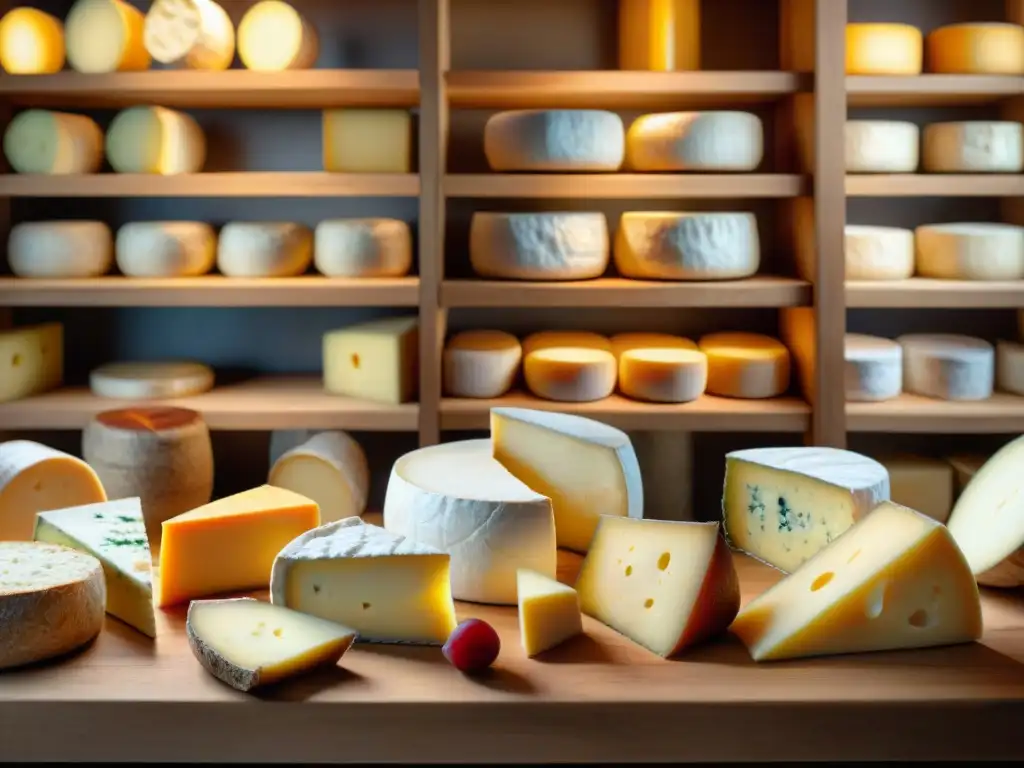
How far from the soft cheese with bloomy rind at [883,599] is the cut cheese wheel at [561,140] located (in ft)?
3.49

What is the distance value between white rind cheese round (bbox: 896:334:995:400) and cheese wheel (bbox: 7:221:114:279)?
177cm

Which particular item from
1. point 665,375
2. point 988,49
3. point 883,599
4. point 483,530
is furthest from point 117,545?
point 988,49

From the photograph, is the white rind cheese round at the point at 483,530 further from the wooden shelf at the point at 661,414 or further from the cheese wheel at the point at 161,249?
the cheese wheel at the point at 161,249

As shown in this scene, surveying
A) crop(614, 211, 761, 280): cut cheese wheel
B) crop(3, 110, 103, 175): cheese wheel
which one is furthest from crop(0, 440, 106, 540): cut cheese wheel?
crop(614, 211, 761, 280): cut cheese wheel

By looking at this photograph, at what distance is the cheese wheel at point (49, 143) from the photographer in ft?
7.13

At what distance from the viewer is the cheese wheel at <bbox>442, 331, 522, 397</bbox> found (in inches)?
87.0

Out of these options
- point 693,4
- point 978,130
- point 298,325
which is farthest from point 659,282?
point 298,325

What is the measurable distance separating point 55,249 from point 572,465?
1271 millimetres

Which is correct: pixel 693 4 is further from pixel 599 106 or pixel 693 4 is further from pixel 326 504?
pixel 326 504

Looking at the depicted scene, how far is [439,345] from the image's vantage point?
221 cm

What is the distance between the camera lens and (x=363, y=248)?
2195 millimetres

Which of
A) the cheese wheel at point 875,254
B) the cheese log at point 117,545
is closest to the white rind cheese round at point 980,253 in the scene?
the cheese wheel at point 875,254

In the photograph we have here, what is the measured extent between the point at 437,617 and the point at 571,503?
14.4 inches

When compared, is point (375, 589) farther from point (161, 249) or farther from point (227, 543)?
point (161, 249)
